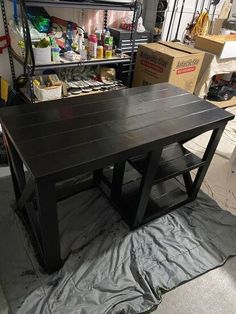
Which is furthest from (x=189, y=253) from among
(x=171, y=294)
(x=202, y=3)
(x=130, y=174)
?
(x=202, y=3)

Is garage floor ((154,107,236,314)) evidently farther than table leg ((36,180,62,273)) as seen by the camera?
Yes

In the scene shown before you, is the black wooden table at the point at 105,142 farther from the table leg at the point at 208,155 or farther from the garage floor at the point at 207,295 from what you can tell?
the garage floor at the point at 207,295

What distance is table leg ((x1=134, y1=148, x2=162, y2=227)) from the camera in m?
1.15

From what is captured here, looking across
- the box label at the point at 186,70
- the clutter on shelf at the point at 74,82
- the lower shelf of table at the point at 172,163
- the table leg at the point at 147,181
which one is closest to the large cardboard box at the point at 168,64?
the box label at the point at 186,70

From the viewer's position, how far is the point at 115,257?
4.27 ft

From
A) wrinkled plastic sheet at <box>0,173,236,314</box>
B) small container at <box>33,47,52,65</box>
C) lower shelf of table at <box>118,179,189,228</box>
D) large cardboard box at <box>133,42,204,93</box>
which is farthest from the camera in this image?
large cardboard box at <box>133,42,204,93</box>

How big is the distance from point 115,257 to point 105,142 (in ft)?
2.15

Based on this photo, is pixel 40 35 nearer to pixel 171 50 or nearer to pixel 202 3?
pixel 171 50

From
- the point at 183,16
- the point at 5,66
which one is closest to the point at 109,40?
the point at 5,66

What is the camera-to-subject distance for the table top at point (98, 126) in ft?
3.05

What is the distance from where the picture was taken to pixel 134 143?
1.04 m

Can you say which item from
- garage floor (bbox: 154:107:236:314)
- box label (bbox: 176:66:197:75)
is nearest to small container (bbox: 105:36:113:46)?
box label (bbox: 176:66:197:75)

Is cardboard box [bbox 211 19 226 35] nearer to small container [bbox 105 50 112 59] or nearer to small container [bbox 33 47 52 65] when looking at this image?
small container [bbox 105 50 112 59]

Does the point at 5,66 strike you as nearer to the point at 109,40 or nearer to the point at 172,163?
the point at 109,40
